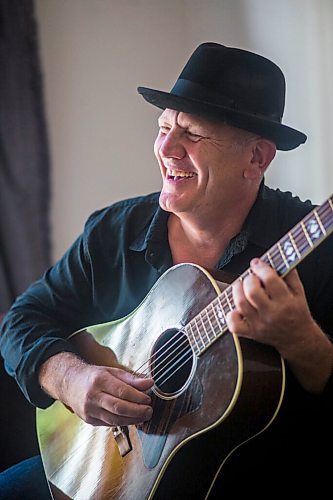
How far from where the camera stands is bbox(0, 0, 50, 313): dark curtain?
6.63 feet

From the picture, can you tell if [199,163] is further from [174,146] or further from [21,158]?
[21,158]

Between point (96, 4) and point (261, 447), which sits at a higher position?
point (96, 4)

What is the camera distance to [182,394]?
3.42ft

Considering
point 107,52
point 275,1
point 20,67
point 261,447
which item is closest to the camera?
point 261,447

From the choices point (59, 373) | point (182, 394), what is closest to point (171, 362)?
point (182, 394)

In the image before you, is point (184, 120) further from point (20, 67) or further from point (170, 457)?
point (20, 67)

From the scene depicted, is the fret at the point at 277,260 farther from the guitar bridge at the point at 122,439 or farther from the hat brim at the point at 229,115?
the guitar bridge at the point at 122,439

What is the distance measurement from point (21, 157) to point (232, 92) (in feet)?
3.51

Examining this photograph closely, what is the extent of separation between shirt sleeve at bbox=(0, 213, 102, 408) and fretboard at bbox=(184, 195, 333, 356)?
384mm

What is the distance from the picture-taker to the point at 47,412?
4.47 ft

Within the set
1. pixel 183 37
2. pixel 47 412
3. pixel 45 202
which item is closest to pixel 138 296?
pixel 47 412

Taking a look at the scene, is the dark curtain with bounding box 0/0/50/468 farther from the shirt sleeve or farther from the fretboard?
the fretboard

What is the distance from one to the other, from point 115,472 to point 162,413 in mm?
159

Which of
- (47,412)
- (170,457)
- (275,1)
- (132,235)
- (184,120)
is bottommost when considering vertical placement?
(47,412)
